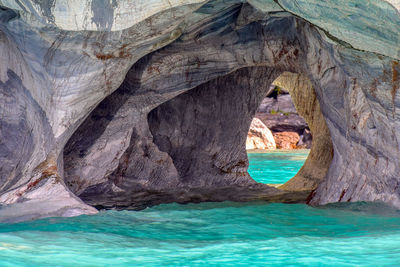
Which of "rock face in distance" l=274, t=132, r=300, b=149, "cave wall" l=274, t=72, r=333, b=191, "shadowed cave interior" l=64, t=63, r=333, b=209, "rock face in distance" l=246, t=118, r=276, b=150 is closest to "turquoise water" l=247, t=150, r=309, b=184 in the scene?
"rock face in distance" l=246, t=118, r=276, b=150

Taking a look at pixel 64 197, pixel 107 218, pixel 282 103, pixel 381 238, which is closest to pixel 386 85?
pixel 381 238

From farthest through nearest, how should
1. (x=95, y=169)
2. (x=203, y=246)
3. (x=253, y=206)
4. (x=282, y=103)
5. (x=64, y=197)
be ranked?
(x=282, y=103), (x=95, y=169), (x=253, y=206), (x=64, y=197), (x=203, y=246)

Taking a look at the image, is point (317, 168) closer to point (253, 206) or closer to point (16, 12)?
point (253, 206)

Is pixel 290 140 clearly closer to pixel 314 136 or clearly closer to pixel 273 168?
pixel 273 168

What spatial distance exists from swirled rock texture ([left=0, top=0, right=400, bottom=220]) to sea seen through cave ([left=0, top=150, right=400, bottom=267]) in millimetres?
511

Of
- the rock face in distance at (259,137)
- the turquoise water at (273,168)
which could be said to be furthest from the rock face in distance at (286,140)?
the turquoise water at (273,168)

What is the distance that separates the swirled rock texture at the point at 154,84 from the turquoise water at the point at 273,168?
4.60 metres

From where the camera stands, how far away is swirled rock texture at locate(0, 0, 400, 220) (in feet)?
12.7

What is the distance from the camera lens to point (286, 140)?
22.6m

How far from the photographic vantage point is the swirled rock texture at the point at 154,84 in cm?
388

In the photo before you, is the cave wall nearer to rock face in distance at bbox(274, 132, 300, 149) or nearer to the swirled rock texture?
the swirled rock texture

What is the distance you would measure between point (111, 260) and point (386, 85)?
2.93 m

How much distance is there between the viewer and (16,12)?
164 inches

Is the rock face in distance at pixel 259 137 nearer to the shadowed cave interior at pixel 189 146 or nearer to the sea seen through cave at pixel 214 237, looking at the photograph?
the shadowed cave interior at pixel 189 146
